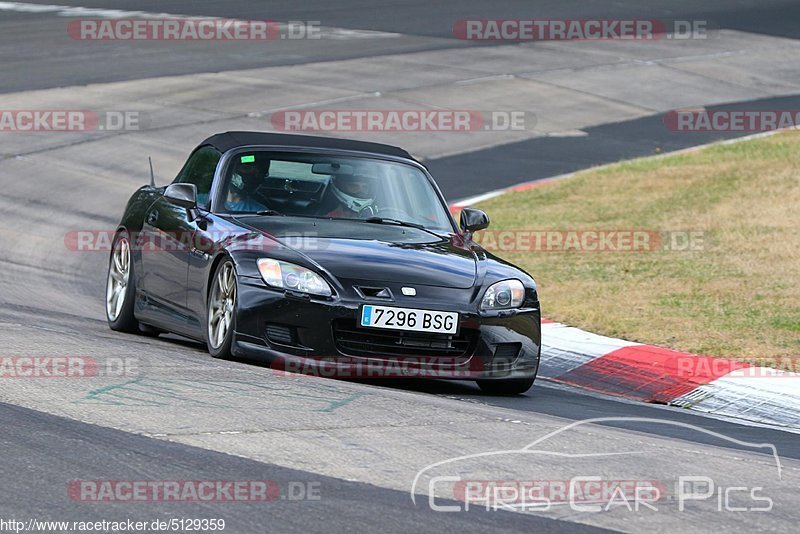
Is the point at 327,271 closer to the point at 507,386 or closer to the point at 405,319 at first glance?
the point at 405,319

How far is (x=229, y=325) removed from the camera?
8297 mm

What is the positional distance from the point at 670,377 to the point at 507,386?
50.0 inches

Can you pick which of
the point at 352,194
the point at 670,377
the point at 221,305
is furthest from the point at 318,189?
the point at 670,377

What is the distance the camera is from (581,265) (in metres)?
13.7

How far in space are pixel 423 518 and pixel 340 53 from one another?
78.2ft

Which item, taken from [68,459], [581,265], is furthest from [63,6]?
[68,459]

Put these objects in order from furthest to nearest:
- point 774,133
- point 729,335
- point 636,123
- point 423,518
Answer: point 636,123
point 774,133
point 729,335
point 423,518

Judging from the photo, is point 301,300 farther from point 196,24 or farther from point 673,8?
point 673,8

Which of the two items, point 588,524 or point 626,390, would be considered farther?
point 626,390

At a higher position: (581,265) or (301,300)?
(301,300)

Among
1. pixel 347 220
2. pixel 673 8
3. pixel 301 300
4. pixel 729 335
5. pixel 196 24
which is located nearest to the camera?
pixel 301 300

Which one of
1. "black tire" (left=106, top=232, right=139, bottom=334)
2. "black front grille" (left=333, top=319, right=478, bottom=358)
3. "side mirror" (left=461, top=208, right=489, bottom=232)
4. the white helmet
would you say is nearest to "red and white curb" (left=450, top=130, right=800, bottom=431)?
"side mirror" (left=461, top=208, right=489, bottom=232)

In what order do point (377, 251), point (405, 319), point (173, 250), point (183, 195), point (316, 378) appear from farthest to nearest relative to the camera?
1. point (173, 250)
2. point (183, 195)
3. point (377, 251)
4. point (405, 319)
5. point (316, 378)

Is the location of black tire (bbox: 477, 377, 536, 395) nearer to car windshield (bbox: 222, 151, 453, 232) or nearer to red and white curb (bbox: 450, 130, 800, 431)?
red and white curb (bbox: 450, 130, 800, 431)
